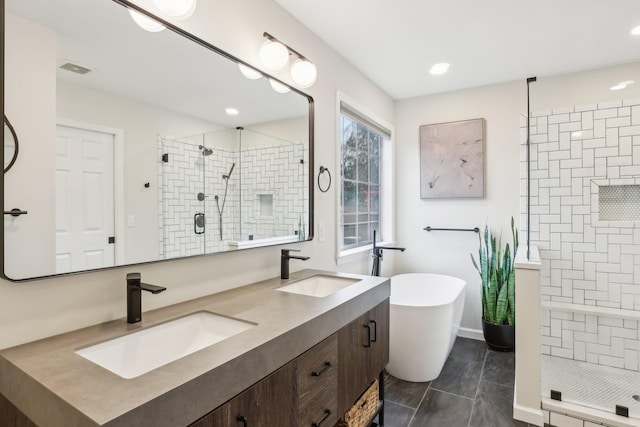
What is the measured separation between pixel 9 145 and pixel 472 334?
375cm

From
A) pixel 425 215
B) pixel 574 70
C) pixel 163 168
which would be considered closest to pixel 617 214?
pixel 574 70

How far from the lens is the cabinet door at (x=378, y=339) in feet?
5.48

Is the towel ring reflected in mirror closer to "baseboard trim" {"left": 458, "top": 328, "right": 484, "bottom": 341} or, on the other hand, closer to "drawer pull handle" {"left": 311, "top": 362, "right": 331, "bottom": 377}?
"drawer pull handle" {"left": 311, "top": 362, "right": 331, "bottom": 377}

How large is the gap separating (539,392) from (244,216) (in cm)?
209

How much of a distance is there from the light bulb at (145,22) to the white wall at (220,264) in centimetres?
14

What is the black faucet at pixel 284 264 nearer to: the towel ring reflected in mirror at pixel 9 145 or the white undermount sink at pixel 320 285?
the white undermount sink at pixel 320 285

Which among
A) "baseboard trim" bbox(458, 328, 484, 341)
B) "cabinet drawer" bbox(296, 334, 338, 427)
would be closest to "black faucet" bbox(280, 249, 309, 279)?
"cabinet drawer" bbox(296, 334, 338, 427)

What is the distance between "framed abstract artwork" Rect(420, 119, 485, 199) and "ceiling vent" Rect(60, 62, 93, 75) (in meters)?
3.12

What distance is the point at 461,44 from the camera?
252cm

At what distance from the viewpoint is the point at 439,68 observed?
2947mm

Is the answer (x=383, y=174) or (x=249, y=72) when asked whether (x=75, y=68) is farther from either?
(x=383, y=174)

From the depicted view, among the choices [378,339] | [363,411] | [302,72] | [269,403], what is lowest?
[363,411]

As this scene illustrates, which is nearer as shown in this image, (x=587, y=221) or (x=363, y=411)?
(x=363, y=411)

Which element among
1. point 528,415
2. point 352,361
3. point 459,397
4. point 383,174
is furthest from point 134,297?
point 383,174
